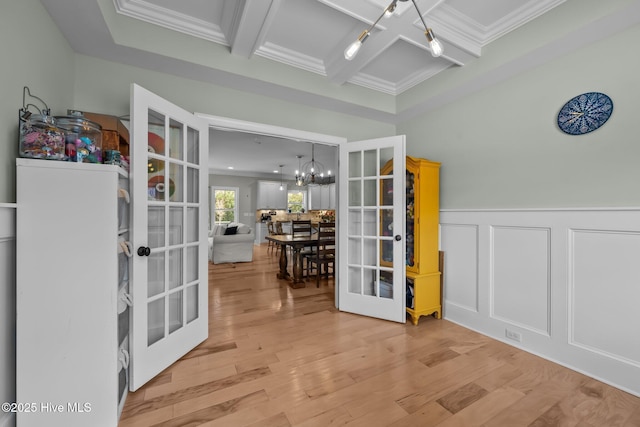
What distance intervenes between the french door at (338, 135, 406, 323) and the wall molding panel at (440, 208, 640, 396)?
0.66 meters

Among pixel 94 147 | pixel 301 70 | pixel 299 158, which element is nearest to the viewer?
pixel 94 147

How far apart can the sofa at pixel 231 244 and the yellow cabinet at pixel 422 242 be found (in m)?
3.87

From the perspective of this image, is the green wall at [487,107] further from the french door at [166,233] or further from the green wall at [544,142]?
the french door at [166,233]

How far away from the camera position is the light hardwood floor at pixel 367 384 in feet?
4.90

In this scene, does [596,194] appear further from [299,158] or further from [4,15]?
[299,158]

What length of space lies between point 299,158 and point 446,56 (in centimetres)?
504

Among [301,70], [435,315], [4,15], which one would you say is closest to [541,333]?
[435,315]

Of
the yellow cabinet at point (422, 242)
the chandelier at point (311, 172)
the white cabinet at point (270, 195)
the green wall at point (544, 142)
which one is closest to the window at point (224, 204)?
the white cabinet at point (270, 195)

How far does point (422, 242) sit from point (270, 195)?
748 centimetres

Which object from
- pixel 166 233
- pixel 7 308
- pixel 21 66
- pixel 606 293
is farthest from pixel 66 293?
pixel 606 293

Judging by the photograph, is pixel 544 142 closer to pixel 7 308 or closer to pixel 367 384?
pixel 367 384

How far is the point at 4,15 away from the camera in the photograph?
47.9 inches

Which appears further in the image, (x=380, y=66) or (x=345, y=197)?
(x=345, y=197)

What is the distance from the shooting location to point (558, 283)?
2043mm
